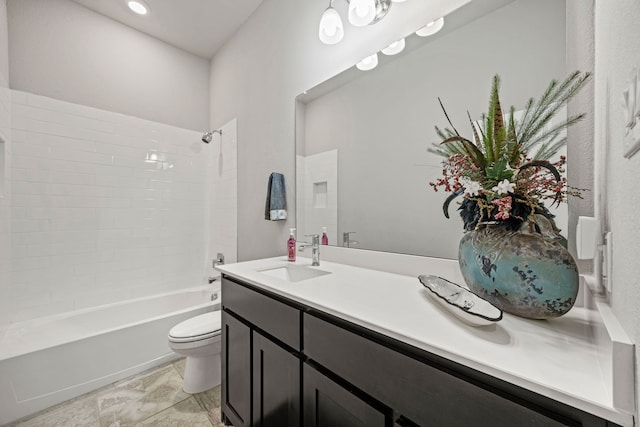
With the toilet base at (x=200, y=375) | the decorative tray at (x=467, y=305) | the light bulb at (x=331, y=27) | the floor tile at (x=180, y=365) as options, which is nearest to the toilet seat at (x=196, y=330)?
→ the toilet base at (x=200, y=375)

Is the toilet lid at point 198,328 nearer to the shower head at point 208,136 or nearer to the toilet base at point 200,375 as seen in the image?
the toilet base at point 200,375

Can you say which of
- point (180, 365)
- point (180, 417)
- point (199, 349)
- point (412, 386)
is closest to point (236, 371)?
point (199, 349)

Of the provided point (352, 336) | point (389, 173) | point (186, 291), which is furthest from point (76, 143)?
point (352, 336)

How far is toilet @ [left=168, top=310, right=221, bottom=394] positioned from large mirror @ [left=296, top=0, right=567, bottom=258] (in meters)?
0.94

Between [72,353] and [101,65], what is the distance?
2.35 metres

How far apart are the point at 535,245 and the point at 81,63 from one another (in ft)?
10.9

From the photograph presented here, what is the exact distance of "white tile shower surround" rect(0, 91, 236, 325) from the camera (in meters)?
1.95

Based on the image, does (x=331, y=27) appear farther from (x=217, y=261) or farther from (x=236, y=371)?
(x=217, y=261)

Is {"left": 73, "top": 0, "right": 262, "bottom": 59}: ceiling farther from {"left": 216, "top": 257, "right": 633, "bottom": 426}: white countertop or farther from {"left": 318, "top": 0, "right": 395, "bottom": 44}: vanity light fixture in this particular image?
{"left": 216, "top": 257, "right": 633, "bottom": 426}: white countertop

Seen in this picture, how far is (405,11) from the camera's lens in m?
1.24

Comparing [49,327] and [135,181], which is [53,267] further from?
[135,181]

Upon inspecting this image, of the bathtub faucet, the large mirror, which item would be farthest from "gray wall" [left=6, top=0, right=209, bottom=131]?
the large mirror

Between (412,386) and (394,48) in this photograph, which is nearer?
(412,386)

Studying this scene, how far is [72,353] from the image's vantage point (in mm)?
1657
